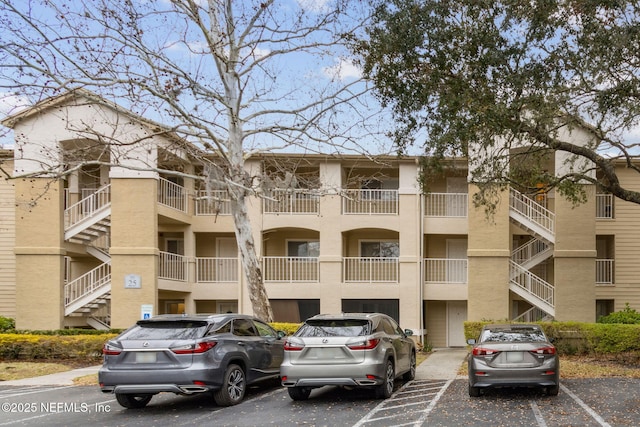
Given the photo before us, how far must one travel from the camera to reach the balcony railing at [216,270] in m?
27.3

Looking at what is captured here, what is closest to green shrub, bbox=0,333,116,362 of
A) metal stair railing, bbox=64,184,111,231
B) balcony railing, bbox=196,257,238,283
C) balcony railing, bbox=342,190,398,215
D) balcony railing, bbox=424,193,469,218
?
metal stair railing, bbox=64,184,111,231

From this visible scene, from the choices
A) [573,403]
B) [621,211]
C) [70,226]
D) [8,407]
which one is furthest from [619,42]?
[70,226]

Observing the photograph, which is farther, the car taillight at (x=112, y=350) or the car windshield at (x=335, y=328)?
the car windshield at (x=335, y=328)

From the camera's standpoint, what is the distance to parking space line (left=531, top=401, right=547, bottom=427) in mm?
10000

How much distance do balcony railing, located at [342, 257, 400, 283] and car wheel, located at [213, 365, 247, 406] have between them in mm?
14866

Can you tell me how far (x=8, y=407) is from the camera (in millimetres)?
12148

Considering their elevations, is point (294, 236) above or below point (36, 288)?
above

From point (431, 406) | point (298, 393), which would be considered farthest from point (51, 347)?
point (431, 406)

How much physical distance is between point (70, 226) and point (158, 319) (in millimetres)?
14817

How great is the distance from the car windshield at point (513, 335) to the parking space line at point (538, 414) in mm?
1123

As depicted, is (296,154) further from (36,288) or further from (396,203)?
(36,288)

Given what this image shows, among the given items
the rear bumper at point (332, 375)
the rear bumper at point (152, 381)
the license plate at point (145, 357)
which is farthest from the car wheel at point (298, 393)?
the license plate at point (145, 357)

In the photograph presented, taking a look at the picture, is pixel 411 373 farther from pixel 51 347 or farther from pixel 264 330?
pixel 51 347

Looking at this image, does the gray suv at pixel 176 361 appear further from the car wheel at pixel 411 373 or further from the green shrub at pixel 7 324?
the green shrub at pixel 7 324
